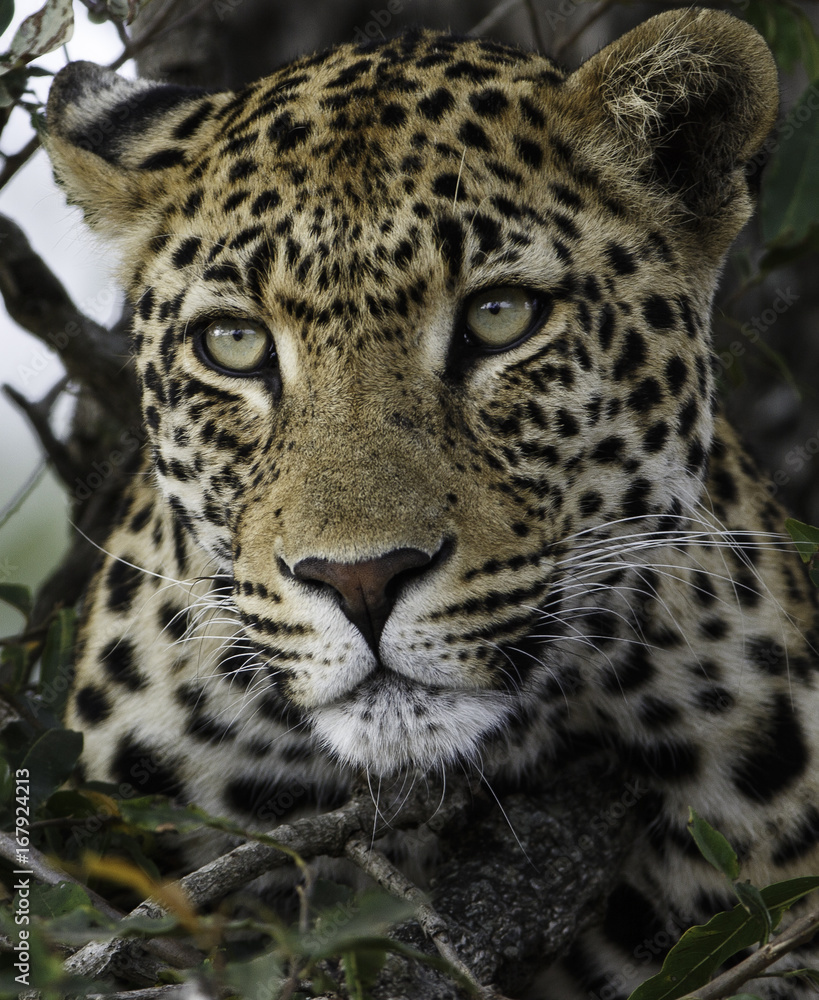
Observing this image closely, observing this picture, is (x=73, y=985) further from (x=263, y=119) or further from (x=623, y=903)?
(x=263, y=119)

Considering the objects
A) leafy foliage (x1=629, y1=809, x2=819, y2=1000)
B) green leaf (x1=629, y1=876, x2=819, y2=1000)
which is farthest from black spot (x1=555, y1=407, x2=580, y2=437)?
green leaf (x1=629, y1=876, x2=819, y2=1000)

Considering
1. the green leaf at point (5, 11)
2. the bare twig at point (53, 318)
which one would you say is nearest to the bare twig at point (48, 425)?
the bare twig at point (53, 318)

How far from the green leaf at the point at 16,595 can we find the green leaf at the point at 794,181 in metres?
2.72

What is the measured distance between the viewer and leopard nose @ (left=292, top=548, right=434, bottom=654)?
273cm

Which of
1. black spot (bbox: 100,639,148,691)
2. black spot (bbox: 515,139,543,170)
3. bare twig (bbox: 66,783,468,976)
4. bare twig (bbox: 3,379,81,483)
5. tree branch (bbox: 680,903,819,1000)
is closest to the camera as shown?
tree branch (bbox: 680,903,819,1000)

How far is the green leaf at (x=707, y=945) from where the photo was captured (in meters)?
2.49

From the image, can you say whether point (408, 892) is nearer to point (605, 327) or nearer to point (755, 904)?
point (755, 904)

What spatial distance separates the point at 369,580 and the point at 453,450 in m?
0.52

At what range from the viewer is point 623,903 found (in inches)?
149

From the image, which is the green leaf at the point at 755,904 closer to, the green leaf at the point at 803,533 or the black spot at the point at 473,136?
the green leaf at the point at 803,533

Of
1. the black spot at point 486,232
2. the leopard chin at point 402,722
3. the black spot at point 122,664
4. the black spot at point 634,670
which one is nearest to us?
the leopard chin at point 402,722

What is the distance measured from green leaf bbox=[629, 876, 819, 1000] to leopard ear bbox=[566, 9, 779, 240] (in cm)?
202

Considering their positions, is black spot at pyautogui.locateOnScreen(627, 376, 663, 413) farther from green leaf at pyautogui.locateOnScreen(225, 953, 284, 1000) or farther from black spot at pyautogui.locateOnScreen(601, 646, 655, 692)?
green leaf at pyautogui.locateOnScreen(225, 953, 284, 1000)

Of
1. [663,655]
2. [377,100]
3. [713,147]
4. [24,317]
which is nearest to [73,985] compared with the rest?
[663,655]
